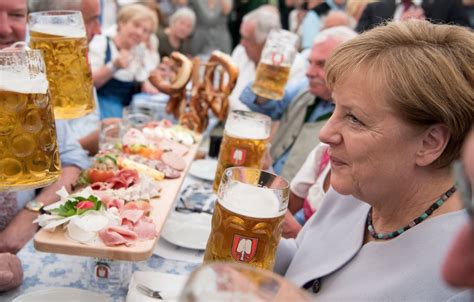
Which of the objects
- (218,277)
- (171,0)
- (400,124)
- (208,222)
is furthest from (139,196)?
(171,0)

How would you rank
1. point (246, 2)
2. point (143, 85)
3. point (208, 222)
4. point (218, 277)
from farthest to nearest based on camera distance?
point (246, 2) < point (143, 85) < point (208, 222) < point (218, 277)

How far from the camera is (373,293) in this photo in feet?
3.67

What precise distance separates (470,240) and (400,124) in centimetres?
74

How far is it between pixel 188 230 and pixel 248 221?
76 cm

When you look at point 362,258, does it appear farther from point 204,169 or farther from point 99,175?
point 204,169

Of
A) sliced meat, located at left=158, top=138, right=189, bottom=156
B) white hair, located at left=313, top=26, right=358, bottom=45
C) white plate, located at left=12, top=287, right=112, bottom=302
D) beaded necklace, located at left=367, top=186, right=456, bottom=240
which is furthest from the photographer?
white hair, located at left=313, top=26, right=358, bottom=45

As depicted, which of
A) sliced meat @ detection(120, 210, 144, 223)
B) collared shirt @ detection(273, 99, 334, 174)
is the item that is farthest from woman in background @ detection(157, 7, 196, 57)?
sliced meat @ detection(120, 210, 144, 223)

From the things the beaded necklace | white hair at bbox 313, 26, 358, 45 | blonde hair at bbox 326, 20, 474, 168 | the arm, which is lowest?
the arm

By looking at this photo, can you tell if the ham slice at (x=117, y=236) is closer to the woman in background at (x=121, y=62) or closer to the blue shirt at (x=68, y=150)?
the blue shirt at (x=68, y=150)

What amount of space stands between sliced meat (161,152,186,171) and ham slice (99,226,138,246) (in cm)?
67

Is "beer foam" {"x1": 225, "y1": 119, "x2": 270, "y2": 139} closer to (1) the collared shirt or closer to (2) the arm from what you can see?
(2) the arm

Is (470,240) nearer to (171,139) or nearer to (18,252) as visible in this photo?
(18,252)

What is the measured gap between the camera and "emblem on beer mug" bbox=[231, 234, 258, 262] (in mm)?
1082

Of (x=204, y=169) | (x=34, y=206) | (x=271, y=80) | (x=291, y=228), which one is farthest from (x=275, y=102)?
(x=34, y=206)
